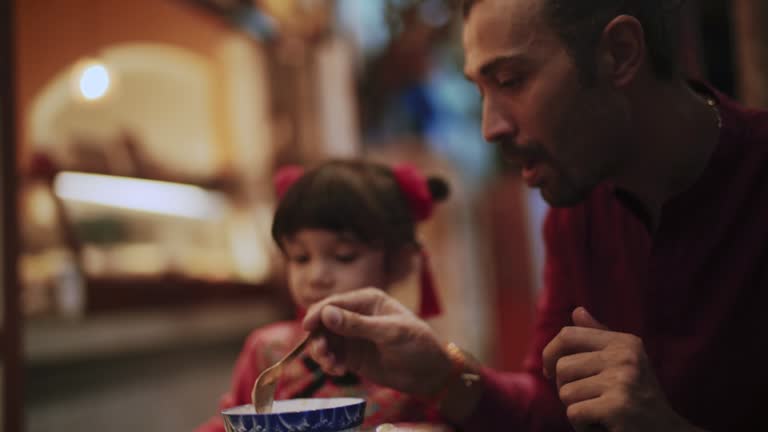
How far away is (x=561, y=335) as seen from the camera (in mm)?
909

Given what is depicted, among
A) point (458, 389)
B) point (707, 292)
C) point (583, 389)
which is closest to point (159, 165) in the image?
point (458, 389)

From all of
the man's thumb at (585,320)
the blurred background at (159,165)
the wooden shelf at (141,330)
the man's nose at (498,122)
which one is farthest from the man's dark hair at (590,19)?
the wooden shelf at (141,330)

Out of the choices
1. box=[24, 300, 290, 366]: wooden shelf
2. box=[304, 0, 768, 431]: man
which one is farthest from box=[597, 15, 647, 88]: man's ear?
box=[24, 300, 290, 366]: wooden shelf

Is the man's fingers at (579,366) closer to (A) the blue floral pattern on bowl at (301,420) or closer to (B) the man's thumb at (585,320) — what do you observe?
(B) the man's thumb at (585,320)

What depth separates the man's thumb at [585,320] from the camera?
907mm

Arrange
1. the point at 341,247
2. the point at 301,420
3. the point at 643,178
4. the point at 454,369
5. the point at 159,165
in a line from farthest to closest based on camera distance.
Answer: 1. the point at 159,165
2. the point at 341,247
3. the point at 454,369
4. the point at 643,178
5. the point at 301,420

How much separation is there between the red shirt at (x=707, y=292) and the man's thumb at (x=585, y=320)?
0.06 meters

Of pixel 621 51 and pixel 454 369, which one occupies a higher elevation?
pixel 621 51

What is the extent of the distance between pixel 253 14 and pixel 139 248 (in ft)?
4.35

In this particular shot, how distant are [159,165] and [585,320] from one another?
2.87m

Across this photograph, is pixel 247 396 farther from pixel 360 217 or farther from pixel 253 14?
pixel 253 14

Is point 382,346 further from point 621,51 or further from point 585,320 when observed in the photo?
point 621,51

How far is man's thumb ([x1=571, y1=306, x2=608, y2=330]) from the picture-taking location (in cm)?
91

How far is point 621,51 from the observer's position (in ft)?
3.51
